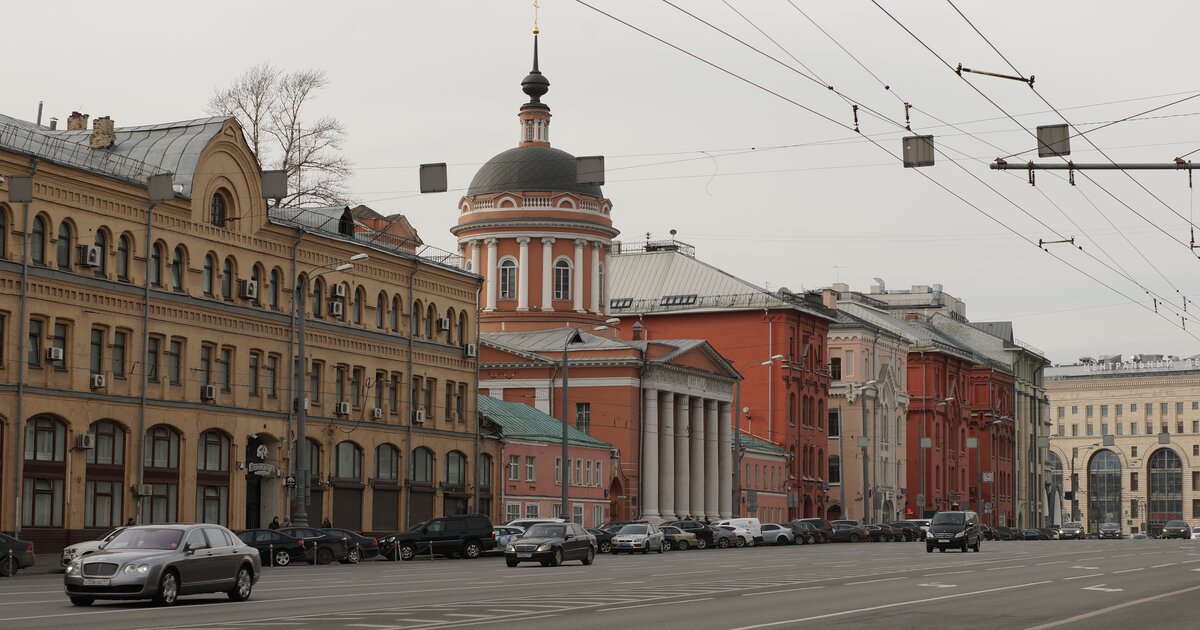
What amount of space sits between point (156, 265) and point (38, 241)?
16.8ft

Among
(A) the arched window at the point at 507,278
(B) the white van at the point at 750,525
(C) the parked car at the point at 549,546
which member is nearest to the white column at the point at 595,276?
(A) the arched window at the point at 507,278

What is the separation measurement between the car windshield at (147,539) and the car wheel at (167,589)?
1.64ft

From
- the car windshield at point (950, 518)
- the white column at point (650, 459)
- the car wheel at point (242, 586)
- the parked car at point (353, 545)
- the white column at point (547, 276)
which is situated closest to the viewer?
the car wheel at point (242, 586)

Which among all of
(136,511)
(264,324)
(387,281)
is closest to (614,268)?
(387,281)

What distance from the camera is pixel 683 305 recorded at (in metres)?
109

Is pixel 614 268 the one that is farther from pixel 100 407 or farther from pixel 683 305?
pixel 100 407

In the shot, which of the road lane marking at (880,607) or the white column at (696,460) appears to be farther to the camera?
the white column at (696,460)

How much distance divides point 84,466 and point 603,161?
22063 mm

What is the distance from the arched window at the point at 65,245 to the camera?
4825cm

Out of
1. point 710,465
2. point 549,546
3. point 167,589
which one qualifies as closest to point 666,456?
point 710,465

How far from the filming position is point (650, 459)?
8825 centimetres

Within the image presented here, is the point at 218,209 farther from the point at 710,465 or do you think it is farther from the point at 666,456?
the point at 710,465

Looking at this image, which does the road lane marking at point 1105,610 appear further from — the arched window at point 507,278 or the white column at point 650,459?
the arched window at point 507,278

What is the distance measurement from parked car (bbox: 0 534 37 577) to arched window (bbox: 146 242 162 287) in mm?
12692
